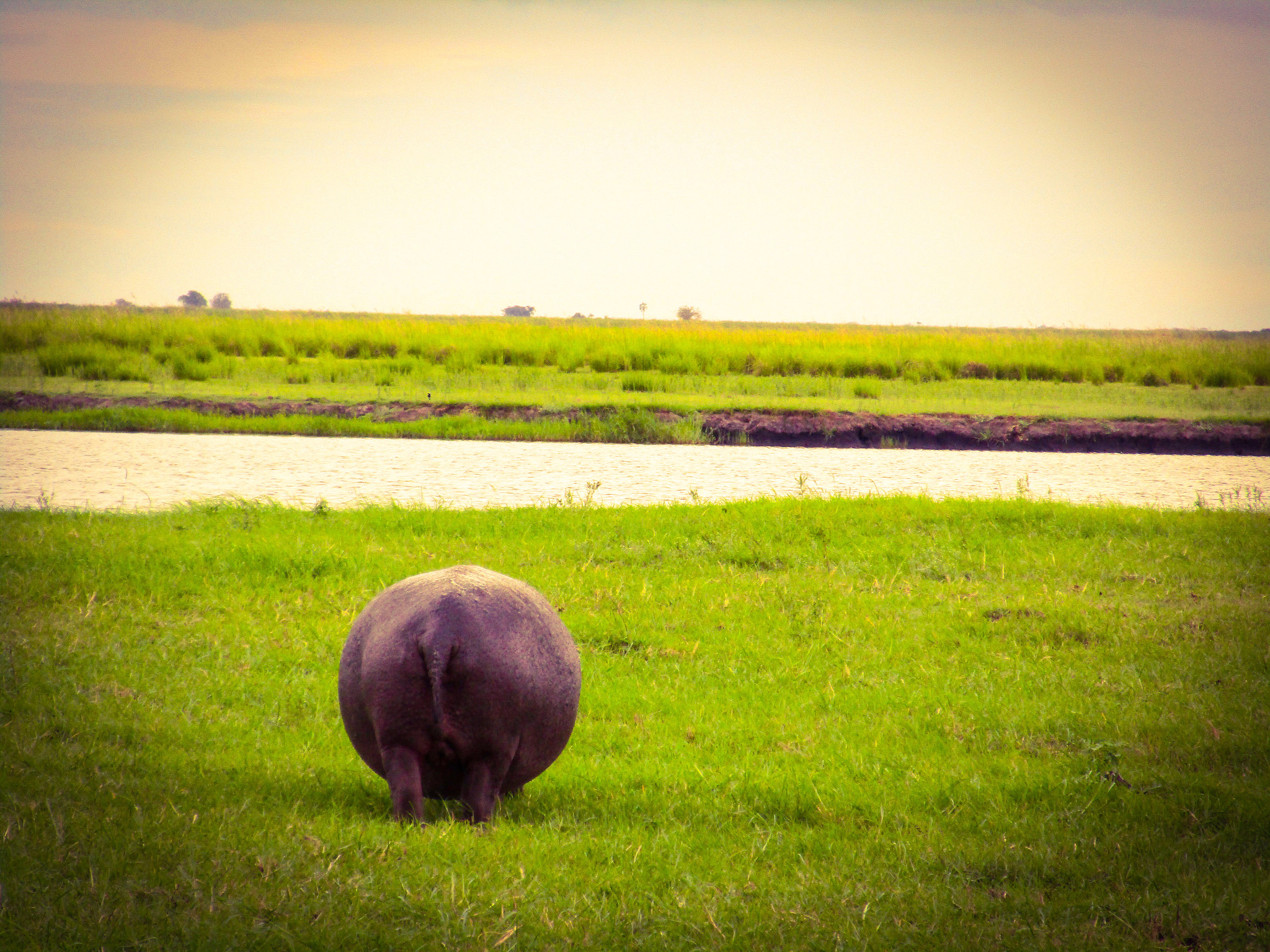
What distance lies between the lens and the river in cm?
1331

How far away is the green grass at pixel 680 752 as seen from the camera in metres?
3.67

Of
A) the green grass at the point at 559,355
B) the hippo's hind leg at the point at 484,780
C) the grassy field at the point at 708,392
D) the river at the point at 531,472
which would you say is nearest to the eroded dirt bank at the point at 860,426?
the grassy field at the point at 708,392

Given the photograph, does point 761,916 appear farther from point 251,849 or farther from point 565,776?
point 251,849

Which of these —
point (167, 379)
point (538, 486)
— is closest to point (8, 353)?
point (167, 379)

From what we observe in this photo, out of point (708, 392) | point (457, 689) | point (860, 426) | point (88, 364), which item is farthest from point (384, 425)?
point (457, 689)

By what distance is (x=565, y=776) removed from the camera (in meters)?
5.09

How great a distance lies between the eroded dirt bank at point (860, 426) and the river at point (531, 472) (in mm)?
765

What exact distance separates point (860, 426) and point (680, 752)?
17307 millimetres

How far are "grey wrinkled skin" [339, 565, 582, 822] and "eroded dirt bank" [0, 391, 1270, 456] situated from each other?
16.8m

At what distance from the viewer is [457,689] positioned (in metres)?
4.17

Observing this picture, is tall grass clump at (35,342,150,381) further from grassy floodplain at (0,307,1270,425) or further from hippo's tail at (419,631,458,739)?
hippo's tail at (419,631,458,739)

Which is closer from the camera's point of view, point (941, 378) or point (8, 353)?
point (8, 353)

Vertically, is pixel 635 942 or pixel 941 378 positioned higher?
pixel 941 378

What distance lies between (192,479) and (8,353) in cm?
1704
